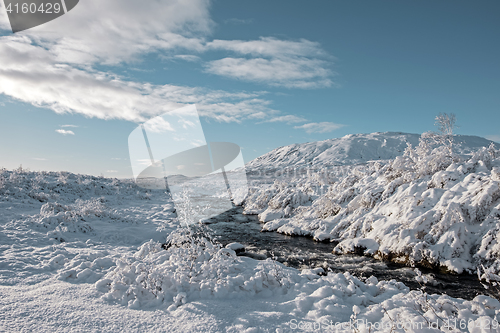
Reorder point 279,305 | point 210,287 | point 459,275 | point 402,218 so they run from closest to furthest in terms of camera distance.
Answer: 1. point 279,305
2. point 210,287
3. point 459,275
4. point 402,218

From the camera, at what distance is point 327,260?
11.2 metres

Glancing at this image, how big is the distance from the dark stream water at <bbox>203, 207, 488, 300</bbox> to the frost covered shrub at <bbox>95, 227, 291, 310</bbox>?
73 cm

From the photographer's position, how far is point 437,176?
12805mm

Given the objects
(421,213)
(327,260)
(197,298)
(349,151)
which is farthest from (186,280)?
(349,151)

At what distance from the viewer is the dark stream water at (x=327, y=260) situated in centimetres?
822

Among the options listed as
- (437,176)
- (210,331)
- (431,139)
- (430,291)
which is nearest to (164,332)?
(210,331)

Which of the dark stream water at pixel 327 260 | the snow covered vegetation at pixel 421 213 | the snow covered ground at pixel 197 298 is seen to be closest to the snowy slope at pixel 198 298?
the snow covered ground at pixel 197 298

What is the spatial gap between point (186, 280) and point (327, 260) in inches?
287

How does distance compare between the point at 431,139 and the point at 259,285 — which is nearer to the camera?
the point at 259,285

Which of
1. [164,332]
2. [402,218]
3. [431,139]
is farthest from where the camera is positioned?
[431,139]

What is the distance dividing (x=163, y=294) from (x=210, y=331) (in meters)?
1.64

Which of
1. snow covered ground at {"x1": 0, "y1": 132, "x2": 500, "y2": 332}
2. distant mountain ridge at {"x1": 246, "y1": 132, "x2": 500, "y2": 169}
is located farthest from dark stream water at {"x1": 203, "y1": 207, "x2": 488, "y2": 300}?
distant mountain ridge at {"x1": 246, "y1": 132, "x2": 500, "y2": 169}

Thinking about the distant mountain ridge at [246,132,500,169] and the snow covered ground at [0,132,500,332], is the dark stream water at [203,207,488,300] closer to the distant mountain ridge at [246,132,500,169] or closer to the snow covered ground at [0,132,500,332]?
the snow covered ground at [0,132,500,332]

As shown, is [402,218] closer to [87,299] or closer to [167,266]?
[167,266]
